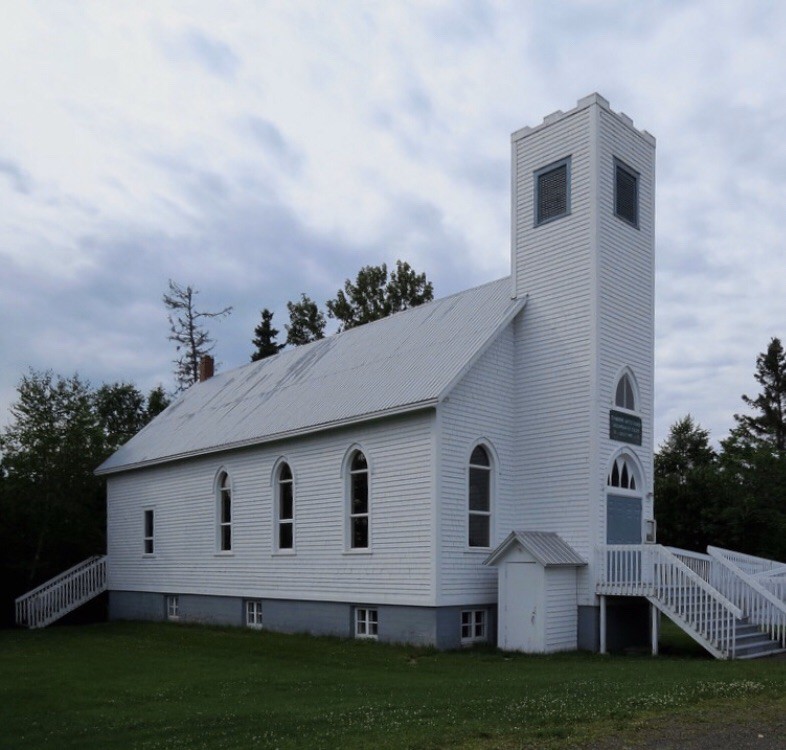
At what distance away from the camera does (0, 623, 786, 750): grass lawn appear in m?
10.0

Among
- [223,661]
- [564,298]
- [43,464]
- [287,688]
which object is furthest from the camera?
[43,464]

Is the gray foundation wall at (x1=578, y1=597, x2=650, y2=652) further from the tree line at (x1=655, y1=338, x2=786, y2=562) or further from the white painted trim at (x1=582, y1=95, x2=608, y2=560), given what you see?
the tree line at (x1=655, y1=338, x2=786, y2=562)

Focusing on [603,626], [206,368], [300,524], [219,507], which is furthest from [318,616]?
[206,368]

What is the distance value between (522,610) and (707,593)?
12.0 ft

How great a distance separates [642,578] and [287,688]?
7.85 meters

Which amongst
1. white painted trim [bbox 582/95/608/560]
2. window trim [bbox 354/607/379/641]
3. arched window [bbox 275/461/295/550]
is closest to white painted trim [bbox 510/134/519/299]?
white painted trim [bbox 582/95/608/560]

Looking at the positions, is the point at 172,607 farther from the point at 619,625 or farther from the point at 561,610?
the point at 619,625

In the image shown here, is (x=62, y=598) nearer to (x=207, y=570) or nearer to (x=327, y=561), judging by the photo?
(x=207, y=570)

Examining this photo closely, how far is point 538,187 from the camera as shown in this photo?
2173cm

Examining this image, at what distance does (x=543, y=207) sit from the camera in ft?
70.7

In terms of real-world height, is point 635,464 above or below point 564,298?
below

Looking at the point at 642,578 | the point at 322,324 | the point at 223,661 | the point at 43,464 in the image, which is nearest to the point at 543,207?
the point at 642,578

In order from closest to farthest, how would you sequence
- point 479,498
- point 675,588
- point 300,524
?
point 675,588 < point 479,498 < point 300,524

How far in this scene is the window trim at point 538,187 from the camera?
68.8 feet
